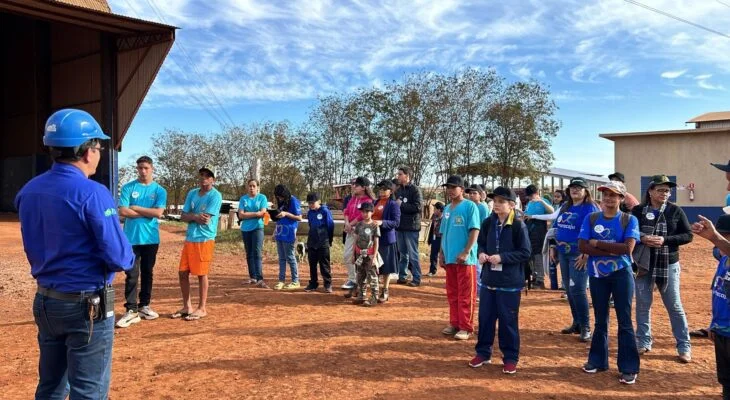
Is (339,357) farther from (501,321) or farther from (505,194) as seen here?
(505,194)

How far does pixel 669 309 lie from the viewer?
5.17 m

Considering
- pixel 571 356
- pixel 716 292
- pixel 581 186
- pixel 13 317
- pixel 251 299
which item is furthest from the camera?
pixel 251 299

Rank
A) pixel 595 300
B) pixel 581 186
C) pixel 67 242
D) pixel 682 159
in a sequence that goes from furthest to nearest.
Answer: pixel 682 159, pixel 581 186, pixel 595 300, pixel 67 242

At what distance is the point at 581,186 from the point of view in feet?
20.3

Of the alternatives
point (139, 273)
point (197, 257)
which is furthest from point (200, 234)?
point (139, 273)

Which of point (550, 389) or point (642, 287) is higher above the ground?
point (642, 287)

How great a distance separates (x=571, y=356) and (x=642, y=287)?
102 cm

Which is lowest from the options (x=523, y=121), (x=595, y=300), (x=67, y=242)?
(x=595, y=300)

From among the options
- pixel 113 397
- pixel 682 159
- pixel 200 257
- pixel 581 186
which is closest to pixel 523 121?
pixel 682 159

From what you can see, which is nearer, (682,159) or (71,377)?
(71,377)

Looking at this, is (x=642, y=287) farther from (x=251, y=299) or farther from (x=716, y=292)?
(x=251, y=299)

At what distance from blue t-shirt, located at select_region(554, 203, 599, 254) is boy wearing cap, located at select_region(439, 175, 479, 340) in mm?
1231

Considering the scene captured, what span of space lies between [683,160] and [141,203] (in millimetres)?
26881

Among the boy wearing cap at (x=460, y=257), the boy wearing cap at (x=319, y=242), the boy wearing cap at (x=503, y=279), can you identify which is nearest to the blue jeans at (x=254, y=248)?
the boy wearing cap at (x=319, y=242)
